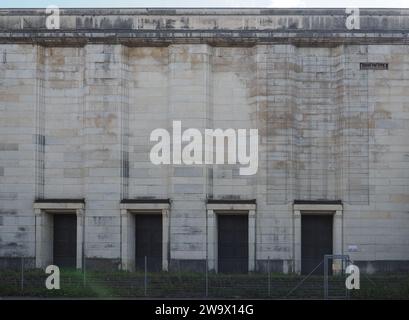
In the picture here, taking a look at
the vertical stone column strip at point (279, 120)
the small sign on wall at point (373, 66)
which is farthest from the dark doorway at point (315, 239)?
the small sign on wall at point (373, 66)

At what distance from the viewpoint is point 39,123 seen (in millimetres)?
37344

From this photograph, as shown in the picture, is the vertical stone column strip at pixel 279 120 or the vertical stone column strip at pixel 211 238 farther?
the vertical stone column strip at pixel 279 120

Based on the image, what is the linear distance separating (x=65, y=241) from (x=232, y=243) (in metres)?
8.51

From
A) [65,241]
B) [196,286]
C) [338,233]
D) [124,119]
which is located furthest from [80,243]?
[338,233]

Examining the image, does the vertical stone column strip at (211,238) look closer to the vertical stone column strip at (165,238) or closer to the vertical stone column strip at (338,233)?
the vertical stone column strip at (165,238)

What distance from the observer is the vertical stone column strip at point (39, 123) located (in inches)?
1459

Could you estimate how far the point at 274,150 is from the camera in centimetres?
3659

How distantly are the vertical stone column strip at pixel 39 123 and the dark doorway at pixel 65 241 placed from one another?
5.72ft

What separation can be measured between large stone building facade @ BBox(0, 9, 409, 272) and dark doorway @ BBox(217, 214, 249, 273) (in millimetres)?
77

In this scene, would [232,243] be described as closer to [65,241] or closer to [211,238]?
[211,238]

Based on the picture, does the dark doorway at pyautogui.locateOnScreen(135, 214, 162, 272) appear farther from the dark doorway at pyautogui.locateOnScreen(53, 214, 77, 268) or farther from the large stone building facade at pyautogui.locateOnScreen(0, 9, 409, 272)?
the dark doorway at pyautogui.locateOnScreen(53, 214, 77, 268)

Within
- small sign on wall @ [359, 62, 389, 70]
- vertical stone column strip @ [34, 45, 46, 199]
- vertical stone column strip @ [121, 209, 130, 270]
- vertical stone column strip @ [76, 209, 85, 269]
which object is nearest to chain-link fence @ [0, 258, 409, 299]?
vertical stone column strip @ [121, 209, 130, 270]

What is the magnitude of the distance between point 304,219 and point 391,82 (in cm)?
807
